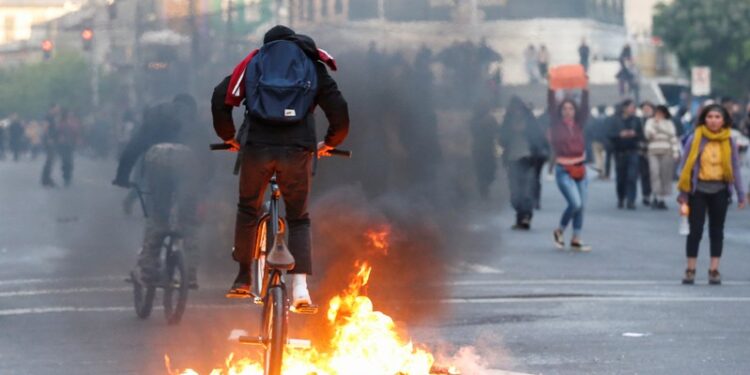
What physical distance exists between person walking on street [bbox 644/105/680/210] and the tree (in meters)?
50.0

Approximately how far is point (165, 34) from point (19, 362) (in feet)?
60.9

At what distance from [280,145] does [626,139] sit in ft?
67.5

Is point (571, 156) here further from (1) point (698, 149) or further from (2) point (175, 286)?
(2) point (175, 286)

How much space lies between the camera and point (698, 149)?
1459cm

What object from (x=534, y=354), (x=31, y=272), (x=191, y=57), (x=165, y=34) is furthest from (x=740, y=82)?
(x=534, y=354)

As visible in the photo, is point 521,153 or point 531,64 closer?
point 521,153

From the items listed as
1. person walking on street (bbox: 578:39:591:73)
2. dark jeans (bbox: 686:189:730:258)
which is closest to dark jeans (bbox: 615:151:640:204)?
dark jeans (bbox: 686:189:730:258)

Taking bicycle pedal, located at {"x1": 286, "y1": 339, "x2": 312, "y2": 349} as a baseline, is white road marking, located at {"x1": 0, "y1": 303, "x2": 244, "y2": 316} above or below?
below

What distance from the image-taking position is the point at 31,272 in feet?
55.9

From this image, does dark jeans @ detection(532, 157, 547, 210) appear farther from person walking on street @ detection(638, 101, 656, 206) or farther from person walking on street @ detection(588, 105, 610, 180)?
person walking on street @ detection(588, 105, 610, 180)

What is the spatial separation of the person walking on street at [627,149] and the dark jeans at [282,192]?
783 inches

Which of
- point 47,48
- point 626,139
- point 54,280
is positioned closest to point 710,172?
point 54,280

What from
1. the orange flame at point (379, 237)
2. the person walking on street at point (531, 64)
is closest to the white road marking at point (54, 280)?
the orange flame at point (379, 237)

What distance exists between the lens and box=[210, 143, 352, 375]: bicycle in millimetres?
7348
